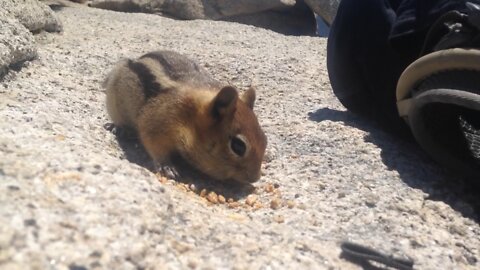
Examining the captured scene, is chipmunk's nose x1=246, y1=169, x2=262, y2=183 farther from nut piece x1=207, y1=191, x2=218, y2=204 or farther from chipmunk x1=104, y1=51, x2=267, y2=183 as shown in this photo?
nut piece x1=207, y1=191, x2=218, y2=204

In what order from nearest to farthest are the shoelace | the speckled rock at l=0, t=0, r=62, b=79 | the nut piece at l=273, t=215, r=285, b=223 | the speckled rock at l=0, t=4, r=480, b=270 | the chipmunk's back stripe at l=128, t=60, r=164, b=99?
the speckled rock at l=0, t=4, r=480, b=270, the shoelace, the nut piece at l=273, t=215, r=285, b=223, the chipmunk's back stripe at l=128, t=60, r=164, b=99, the speckled rock at l=0, t=0, r=62, b=79

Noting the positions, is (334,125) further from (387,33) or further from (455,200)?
(455,200)

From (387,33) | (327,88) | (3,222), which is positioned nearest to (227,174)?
(387,33)

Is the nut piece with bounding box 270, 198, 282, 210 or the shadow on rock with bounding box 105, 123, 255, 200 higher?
the nut piece with bounding box 270, 198, 282, 210

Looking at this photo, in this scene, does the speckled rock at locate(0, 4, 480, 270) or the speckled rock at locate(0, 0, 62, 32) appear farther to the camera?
the speckled rock at locate(0, 0, 62, 32)

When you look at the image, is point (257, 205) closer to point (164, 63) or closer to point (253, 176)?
point (253, 176)

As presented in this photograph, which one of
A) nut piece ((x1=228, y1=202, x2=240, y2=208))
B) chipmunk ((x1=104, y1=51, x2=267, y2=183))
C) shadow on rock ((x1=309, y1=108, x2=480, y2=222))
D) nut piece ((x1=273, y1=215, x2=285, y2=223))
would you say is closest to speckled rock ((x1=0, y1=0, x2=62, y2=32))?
chipmunk ((x1=104, y1=51, x2=267, y2=183))

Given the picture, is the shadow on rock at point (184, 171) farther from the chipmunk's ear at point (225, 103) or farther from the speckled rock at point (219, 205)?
the chipmunk's ear at point (225, 103)
